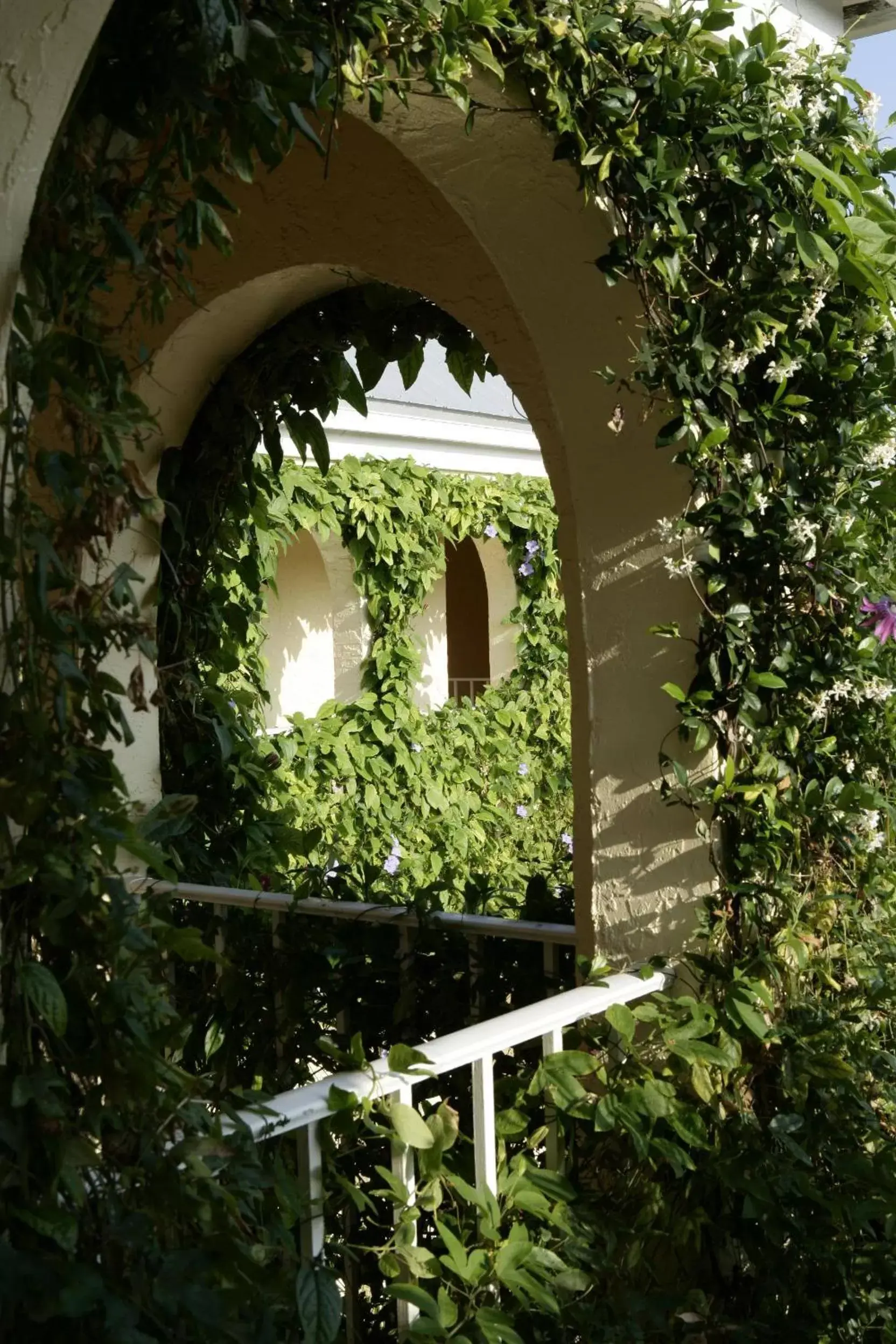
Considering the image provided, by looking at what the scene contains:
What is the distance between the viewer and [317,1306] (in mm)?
1572

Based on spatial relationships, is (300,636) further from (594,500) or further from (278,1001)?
(594,500)

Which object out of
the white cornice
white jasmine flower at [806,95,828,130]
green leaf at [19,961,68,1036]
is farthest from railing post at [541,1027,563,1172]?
the white cornice

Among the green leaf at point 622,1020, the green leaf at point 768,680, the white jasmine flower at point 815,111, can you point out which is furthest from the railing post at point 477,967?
the white jasmine flower at point 815,111

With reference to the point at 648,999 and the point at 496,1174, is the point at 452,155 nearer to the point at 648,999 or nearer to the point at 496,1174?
the point at 648,999

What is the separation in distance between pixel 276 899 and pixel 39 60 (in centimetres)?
201

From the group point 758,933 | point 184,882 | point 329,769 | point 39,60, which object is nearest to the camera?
point 39,60

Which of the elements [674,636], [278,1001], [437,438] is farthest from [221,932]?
[437,438]

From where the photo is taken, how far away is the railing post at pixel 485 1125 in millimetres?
2029

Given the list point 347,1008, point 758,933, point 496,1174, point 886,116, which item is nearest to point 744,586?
point 758,933

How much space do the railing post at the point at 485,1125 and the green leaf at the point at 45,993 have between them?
837mm

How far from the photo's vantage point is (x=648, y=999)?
244 cm

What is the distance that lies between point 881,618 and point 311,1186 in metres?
1.45

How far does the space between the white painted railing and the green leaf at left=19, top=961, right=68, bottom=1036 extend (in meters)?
0.38

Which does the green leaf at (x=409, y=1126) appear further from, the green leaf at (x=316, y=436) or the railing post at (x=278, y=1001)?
the green leaf at (x=316, y=436)
